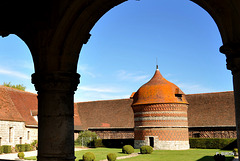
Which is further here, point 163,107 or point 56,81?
point 163,107

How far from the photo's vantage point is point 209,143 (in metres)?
30.5

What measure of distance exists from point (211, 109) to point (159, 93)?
866 cm

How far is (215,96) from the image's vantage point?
36219 mm

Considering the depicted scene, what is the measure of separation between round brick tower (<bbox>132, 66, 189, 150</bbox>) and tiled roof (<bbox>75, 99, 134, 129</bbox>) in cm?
707

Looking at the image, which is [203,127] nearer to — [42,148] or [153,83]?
[153,83]

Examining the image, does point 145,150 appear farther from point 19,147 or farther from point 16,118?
point 16,118

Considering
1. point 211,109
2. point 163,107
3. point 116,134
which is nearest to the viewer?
point 163,107

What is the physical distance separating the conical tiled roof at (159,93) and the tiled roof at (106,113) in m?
7.42

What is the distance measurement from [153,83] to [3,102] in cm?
1593

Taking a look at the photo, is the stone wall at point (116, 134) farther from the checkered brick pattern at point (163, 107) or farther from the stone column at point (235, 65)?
the stone column at point (235, 65)

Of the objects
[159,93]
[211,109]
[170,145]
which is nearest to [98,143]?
[170,145]

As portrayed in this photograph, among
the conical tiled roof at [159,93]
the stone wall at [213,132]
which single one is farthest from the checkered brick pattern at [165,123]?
the stone wall at [213,132]

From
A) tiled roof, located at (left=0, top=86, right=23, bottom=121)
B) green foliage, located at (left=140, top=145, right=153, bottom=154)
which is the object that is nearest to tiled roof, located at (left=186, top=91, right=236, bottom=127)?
green foliage, located at (left=140, top=145, right=153, bottom=154)

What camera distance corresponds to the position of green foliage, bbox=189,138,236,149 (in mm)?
29564
